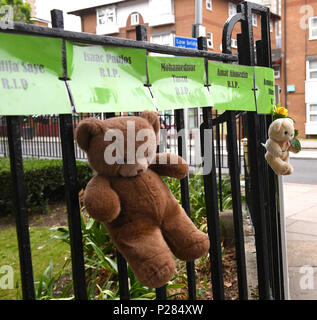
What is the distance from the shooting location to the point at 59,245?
4.63m

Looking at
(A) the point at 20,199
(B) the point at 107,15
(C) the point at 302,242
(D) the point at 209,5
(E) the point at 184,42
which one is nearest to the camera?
(A) the point at 20,199

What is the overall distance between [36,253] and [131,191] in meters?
3.72

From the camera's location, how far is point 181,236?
1128 millimetres

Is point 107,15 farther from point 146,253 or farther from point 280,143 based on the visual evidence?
point 146,253

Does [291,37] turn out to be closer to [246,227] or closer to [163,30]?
[163,30]

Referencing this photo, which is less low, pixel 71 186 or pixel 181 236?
pixel 71 186

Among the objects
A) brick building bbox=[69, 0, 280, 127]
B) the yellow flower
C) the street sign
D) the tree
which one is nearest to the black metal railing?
the yellow flower

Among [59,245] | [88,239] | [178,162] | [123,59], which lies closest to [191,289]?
[178,162]

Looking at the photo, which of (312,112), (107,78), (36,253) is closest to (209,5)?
(312,112)

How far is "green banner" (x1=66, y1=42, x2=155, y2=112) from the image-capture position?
108 cm

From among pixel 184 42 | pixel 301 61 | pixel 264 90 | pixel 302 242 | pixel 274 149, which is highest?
pixel 301 61

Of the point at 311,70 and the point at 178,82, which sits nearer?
the point at 178,82

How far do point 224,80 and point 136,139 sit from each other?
2.29 ft

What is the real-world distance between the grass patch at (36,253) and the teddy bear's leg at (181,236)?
2656mm
